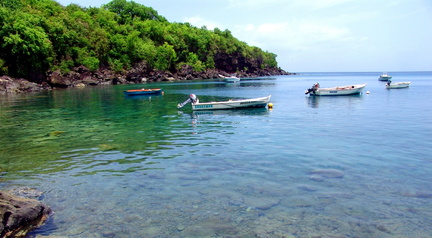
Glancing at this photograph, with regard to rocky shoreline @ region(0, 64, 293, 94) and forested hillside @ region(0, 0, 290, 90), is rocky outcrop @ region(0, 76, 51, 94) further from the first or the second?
forested hillside @ region(0, 0, 290, 90)

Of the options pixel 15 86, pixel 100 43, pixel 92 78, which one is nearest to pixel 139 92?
pixel 15 86

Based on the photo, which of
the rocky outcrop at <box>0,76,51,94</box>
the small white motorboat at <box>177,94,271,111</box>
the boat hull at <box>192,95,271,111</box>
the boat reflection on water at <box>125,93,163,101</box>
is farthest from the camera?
the rocky outcrop at <box>0,76,51,94</box>

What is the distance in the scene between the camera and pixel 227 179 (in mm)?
10938

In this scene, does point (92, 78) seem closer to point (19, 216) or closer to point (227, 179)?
point (227, 179)

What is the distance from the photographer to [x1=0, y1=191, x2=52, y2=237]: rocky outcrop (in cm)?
693

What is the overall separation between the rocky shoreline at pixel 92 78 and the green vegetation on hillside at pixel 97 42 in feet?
6.31

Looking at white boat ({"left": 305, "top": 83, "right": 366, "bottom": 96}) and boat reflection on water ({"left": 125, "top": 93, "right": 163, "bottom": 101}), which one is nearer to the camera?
white boat ({"left": 305, "top": 83, "right": 366, "bottom": 96})

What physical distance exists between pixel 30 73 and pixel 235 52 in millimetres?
114276

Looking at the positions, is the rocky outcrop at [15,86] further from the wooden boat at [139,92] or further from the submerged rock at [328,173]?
the submerged rock at [328,173]

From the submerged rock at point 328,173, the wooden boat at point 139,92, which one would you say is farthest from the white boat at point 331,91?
the submerged rock at point 328,173

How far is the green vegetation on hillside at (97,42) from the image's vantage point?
6369 cm

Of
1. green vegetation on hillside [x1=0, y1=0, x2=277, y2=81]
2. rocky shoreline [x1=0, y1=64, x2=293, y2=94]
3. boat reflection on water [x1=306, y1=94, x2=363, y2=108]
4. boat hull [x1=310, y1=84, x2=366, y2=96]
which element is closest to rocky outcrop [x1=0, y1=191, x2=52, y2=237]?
boat reflection on water [x1=306, y1=94, x2=363, y2=108]

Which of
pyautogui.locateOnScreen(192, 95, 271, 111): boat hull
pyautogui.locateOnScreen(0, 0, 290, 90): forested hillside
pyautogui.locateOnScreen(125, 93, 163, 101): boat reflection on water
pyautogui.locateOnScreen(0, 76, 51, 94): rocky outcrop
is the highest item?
pyautogui.locateOnScreen(0, 0, 290, 90): forested hillside

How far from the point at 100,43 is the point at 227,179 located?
94.6 metres
